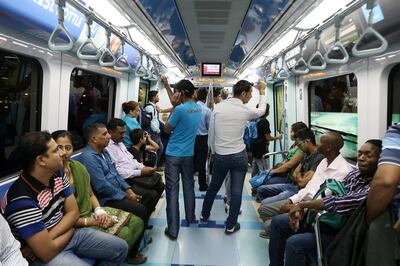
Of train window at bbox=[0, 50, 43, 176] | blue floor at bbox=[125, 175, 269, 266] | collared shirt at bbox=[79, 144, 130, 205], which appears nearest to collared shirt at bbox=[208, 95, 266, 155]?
blue floor at bbox=[125, 175, 269, 266]

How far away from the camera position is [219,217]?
185 inches

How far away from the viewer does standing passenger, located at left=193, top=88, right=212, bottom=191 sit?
577cm

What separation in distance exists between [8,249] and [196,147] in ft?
13.9

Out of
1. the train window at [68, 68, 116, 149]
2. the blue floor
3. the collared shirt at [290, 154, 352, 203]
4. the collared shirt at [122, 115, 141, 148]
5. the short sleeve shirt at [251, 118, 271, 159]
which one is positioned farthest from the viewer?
the short sleeve shirt at [251, 118, 271, 159]

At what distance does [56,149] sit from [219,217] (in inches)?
117

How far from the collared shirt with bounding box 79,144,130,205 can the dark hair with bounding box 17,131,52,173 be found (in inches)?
41.0

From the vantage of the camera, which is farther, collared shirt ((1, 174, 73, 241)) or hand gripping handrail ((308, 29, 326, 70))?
hand gripping handrail ((308, 29, 326, 70))

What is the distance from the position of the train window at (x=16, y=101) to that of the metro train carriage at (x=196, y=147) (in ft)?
0.05

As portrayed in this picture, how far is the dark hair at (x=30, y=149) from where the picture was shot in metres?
2.10

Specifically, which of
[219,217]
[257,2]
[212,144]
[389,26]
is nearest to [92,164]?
[212,144]

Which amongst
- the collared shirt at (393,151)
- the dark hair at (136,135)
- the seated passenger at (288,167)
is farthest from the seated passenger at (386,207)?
the dark hair at (136,135)

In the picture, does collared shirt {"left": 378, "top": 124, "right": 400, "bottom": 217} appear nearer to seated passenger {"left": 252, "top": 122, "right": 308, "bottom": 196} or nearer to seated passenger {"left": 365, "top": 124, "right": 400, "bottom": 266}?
seated passenger {"left": 365, "top": 124, "right": 400, "bottom": 266}

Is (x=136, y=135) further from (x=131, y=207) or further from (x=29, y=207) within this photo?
(x=29, y=207)

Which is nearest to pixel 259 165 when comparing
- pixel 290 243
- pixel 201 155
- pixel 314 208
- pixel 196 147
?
pixel 201 155
